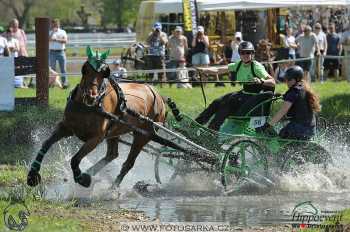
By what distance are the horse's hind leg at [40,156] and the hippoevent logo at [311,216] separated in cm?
284

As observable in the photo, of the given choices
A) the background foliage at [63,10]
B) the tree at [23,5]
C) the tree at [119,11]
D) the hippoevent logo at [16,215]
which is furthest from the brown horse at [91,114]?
the tree at [119,11]

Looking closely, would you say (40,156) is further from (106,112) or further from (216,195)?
(216,195)

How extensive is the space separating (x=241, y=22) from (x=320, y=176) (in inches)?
798

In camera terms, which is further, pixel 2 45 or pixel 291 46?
pixel 291 46

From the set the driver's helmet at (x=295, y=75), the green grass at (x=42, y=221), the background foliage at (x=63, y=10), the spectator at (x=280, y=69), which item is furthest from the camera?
the background foliage at (x=63, y=10)

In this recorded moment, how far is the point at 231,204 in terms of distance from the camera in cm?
1103

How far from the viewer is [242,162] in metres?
11.9

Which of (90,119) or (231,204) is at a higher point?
(90,119)

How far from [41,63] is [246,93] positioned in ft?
18.5

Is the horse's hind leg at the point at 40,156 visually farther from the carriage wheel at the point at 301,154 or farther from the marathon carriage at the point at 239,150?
the carriage wheel at the point at 301,154

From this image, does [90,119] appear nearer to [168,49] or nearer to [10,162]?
[10,162]

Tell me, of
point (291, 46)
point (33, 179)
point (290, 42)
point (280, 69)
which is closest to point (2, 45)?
point (280, 69)

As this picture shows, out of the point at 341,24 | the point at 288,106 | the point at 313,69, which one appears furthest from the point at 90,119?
the point at 341,24

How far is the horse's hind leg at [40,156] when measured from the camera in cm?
1052
